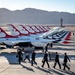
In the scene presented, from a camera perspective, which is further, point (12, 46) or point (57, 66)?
point (12, 46)

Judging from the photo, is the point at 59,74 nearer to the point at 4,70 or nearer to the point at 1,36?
the point at 4,70

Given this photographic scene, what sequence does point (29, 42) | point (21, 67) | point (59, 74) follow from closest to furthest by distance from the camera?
point (59, 74) < point (21, 67) < point (29, 42)

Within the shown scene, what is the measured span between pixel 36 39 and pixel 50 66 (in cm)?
1546

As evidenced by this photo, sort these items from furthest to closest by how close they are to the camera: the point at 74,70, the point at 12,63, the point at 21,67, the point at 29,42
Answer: the point at 29,42
the point at 12,63
the point at 21,67
the point at 74,70

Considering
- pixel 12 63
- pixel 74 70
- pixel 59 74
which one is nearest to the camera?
pixel 59 74

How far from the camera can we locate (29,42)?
38.6m

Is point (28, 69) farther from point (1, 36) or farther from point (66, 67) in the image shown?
point (1, 36)

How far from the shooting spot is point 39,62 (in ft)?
86.9

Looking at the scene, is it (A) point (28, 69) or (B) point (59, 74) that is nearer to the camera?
(B) point (59, 74)

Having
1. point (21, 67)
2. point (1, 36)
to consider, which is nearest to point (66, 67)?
point (21, 67)

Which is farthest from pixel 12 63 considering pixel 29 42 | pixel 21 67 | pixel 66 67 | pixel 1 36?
pixel 1 36

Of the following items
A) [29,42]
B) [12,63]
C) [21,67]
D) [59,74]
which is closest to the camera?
[59,74]

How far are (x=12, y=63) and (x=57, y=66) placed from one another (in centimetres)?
455

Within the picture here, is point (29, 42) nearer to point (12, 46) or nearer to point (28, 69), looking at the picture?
point (12, 46)
